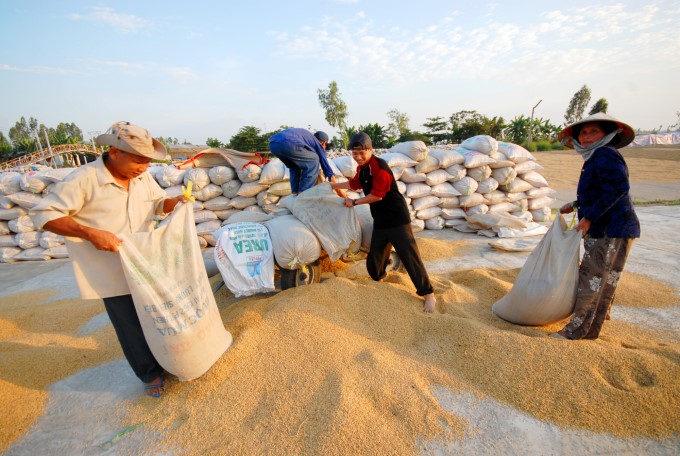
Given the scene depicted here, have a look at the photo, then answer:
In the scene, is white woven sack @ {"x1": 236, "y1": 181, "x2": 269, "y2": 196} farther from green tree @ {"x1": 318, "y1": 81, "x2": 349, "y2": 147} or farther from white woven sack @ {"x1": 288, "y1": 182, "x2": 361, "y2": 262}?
green tree @ {"x1": 318, "y1": 81, "x2": 349, "y2": 147}

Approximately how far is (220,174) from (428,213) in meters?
2.94

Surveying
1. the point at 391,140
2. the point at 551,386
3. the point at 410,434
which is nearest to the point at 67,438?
the point at 410,434

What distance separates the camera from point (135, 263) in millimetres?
1544

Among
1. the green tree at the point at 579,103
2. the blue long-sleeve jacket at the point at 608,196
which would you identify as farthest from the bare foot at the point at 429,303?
the green tree at the point at 579,103

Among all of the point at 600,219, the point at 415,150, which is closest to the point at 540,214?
the point at 415,150

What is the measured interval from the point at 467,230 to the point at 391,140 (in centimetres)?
2256

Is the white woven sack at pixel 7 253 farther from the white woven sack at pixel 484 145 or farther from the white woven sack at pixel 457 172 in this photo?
the white woven sack at pixel 484 145

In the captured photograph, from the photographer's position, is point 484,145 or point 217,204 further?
point 484,145

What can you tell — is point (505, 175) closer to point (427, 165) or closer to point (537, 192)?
point (537, 192)

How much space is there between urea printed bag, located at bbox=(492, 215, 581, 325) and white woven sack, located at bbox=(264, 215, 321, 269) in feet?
4.86

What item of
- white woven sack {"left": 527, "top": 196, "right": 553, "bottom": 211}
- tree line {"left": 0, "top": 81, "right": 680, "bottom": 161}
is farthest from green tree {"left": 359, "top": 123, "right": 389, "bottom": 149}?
white woven sack {"left": 527, "top": 196, "right": 553, "bottom": 211}

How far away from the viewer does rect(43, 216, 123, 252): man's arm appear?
1413 millimetres

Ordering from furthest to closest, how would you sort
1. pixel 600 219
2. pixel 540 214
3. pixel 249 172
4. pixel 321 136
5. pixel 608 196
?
pixel 540 214 < pixel 249 172 < pixel 321 136 < pixel 600 219 < pixel 608 196

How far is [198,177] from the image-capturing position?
4.37 meters
